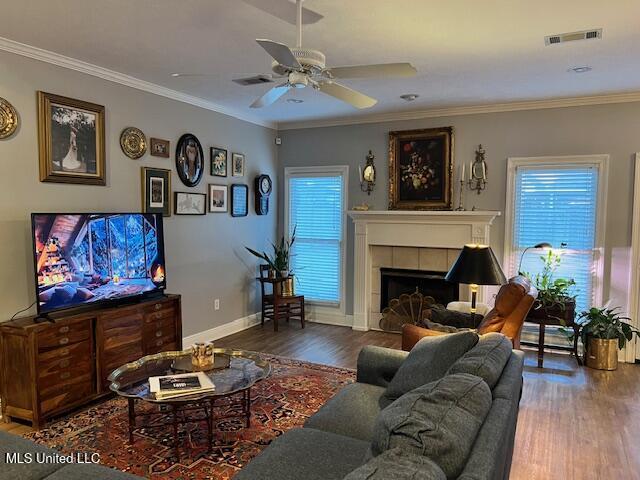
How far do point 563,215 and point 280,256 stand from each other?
129 inches

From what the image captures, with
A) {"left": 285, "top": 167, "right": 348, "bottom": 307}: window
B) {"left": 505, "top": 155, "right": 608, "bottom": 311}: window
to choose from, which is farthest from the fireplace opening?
{"left": 505, "top": 155, "right": 608, "bottom": 311}: window

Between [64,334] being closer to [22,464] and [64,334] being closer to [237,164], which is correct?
[22,464]

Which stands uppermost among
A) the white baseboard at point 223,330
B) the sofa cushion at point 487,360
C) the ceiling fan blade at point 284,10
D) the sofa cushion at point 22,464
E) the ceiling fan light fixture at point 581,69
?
the ceiling fan light fixture at point 581,69

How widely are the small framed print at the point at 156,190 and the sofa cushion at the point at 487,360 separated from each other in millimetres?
3332

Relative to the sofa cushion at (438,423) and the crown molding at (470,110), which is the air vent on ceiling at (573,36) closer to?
the crown molding at (470,110)

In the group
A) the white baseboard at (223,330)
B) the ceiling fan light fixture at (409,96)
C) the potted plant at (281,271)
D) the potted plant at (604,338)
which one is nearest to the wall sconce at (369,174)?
the ceiling fan light fixture at (409,96)

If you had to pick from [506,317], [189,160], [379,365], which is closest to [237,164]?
[189,160]

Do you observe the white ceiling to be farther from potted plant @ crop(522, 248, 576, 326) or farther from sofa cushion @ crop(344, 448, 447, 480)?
sofa cushion @ crop(344, 448, 447, 480)

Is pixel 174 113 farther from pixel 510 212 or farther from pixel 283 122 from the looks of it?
pixel 510 212

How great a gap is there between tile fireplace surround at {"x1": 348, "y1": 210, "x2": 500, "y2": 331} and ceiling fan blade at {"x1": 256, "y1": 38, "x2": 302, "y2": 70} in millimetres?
3458

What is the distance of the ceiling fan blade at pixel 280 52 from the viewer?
2.01 metres

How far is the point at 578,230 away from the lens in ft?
15.9

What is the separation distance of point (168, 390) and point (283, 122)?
443 cm

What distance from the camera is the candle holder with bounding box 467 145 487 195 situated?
5230 millimetres
